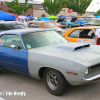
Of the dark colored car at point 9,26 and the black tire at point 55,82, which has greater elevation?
the dark colored car at point 9,26

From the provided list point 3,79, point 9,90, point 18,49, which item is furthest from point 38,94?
point 3,79

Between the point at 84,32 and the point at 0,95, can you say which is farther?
the point at 84,32

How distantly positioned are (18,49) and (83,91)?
205 centimetres

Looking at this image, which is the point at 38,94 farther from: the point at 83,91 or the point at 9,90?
the point at 83,91

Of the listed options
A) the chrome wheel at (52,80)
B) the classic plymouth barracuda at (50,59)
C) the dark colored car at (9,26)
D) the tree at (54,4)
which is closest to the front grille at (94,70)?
the classic plymouth barracuda at (50,59)

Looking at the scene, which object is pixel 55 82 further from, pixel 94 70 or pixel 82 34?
pixel 82 34

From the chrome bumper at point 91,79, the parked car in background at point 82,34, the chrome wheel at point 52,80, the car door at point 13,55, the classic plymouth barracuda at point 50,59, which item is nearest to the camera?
the chrome bumper at point 91,79

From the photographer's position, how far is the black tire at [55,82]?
3660mm

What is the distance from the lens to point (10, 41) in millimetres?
5105

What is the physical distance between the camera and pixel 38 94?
4.07m

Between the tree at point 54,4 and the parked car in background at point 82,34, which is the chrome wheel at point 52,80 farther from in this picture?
the tree at point 54,4

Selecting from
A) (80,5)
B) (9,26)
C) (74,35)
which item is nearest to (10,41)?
(74,35)

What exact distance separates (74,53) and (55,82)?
802mm

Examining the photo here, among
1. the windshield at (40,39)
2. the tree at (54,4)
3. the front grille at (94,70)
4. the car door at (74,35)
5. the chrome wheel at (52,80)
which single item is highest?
the tree at (54,4)
